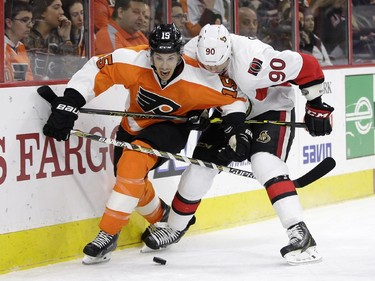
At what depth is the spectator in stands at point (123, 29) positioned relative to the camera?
516 cm

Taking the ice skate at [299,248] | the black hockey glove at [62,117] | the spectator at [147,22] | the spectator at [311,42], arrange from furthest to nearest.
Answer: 1. the spectator at [311,42]
2. the spectator at [147,22]
3. the ice skate at [299,248]
4. the black hockey glove at [62,117]

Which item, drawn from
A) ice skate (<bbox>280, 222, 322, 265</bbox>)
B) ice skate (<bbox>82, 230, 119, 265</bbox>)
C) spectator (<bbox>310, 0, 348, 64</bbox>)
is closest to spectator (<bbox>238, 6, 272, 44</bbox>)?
spectator (<bbox>310, 0, 348, 64</bbox>)

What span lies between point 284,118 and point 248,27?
1190 mm

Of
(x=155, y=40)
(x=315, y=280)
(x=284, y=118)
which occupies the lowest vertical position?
(x=315, y=280)

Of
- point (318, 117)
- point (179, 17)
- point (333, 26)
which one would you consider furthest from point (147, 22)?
point (333, 26)

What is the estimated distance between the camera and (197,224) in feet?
18.6

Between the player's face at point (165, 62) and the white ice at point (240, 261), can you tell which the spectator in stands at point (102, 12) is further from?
the white ice at point (240, 261)

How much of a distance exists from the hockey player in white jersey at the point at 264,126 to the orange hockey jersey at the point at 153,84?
0.21ft

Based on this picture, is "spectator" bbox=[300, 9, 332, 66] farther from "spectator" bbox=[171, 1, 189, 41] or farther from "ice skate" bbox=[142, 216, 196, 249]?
"ice skate" bbox=[142, 216, 196, 249]

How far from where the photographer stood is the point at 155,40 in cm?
468

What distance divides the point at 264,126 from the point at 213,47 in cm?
48

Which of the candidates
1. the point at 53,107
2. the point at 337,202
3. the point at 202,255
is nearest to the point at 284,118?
the point at 202,255

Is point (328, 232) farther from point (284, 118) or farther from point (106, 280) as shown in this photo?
point (106, 280)

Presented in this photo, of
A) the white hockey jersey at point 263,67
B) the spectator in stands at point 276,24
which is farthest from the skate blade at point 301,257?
the spectator in stands at point 276,24
